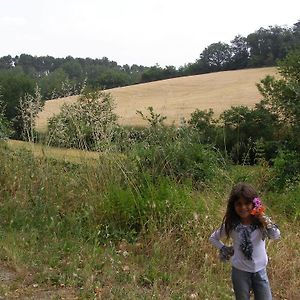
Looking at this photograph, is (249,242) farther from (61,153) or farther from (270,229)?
(61,153)

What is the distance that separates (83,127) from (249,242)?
3.74m

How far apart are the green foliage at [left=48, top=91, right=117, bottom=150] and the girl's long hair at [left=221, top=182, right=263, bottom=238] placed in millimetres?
2970

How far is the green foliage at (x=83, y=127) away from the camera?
644 cm

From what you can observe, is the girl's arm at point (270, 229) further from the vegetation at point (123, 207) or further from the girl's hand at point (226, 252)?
the vegetation at point (123, 207)

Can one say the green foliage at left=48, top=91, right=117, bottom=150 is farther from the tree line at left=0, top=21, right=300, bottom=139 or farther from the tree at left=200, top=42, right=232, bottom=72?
the tree at left=200, top=42, right=232, bottom=72

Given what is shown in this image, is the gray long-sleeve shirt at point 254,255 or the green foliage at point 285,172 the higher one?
the gray long-sleeve shirt at point 254,255

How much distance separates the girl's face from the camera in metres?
3.44

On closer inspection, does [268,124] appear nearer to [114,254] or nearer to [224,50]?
[114,254]

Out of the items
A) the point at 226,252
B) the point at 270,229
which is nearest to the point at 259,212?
the point at 270,229

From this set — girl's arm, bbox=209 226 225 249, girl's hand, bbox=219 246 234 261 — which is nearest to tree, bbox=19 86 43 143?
girl's arm, bbox=209 226 225 249

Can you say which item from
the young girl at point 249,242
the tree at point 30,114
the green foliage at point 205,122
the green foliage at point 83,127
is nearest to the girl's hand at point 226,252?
the young girl at point 249,242

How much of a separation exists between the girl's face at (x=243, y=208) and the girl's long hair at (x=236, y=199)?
21 mm

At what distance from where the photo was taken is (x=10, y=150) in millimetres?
7184

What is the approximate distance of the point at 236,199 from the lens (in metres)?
3.49
